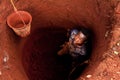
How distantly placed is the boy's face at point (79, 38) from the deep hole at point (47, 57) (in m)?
0.18

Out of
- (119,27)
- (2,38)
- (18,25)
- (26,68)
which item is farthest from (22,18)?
(119,27)

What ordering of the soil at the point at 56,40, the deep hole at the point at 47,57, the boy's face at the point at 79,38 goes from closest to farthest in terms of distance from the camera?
the soil at the point at 56,40 → the boy's face at the point at 79,38 → the deep hole at the point at 47,57

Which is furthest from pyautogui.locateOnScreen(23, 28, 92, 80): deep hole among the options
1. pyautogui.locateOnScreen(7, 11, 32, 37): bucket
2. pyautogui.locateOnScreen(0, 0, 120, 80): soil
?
pyautogui.locateOnScreen(7, 11, 32, 37): bucket

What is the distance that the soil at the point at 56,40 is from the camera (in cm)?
222

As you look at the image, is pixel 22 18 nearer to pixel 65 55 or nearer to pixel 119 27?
pixel 65 55

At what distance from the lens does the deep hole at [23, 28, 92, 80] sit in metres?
2.85

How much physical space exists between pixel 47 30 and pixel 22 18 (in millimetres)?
573

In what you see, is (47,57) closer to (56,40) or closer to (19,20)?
(56,40)

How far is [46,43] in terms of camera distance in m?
3.11

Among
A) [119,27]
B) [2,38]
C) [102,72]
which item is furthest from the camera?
[2,38]

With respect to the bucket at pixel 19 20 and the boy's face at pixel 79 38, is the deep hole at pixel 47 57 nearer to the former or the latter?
the boy's face at pixel 79 38

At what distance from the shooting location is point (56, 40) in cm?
313

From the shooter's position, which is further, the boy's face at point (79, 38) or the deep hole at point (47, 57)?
the deep hole at point (47, 57)

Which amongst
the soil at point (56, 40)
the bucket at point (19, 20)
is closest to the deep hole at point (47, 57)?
the soil at point (56, 40)
